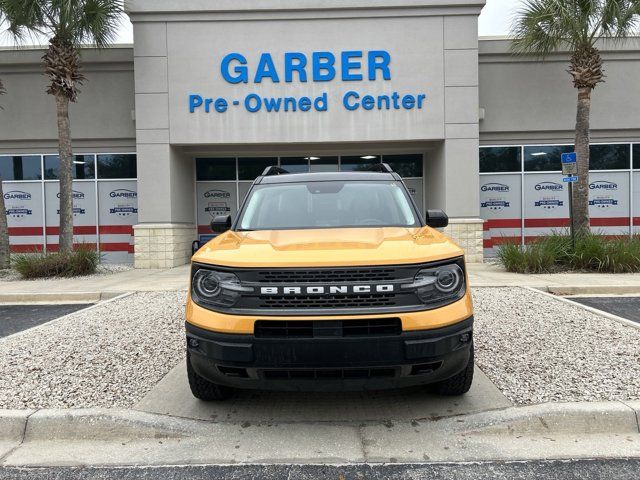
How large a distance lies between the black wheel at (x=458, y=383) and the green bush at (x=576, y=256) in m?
7.81

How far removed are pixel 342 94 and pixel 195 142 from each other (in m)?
4.31

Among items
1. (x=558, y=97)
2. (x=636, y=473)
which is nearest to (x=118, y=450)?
(x=636, y=473)

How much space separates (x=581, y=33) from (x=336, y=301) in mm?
12130

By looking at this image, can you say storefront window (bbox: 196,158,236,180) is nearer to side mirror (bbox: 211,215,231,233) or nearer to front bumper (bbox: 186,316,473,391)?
side mirror (bbox: 211,215,231,233)

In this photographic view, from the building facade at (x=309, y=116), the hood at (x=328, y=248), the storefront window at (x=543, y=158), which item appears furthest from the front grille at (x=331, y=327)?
the storefront window at (x=543, y=158)

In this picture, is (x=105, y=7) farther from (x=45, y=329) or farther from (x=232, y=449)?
(x=232, y=449)

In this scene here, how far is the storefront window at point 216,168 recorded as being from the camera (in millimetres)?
15117

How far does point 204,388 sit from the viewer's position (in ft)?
11.9

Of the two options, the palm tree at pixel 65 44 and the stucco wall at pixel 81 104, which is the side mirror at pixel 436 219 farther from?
the stucco wall at pixel 81 104

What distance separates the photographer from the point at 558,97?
14.2 m

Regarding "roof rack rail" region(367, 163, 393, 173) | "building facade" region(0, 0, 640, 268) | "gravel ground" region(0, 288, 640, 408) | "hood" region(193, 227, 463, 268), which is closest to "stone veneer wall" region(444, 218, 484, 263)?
"building facade" region(0, 0, 640, 268)

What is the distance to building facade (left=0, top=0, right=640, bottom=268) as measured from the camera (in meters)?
12.9

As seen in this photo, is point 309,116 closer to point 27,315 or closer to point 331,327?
point 27,315

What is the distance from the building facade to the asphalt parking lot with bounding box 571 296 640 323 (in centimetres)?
519
